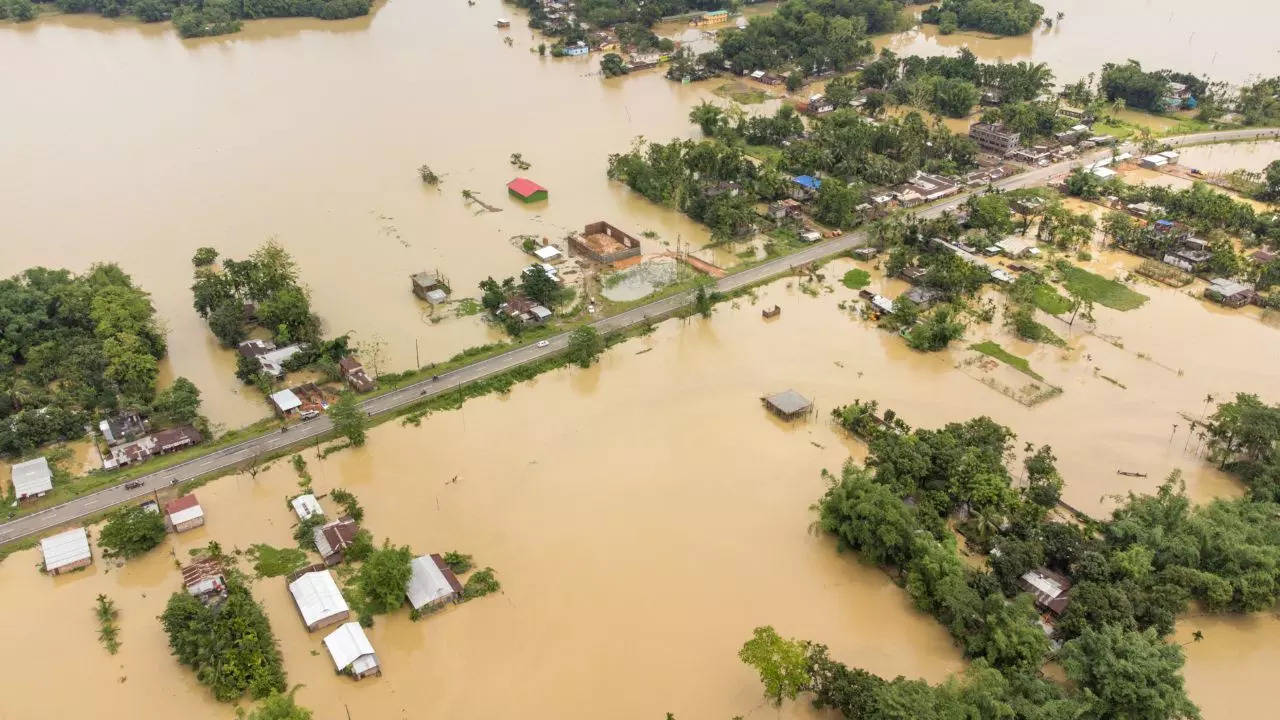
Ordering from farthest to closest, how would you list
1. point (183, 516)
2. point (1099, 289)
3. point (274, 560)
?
point (1099, 289)
point (183, 516)
point (274, 560)

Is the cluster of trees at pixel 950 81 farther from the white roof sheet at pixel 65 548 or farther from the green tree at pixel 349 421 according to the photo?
the white roof sheet at pixel 65 548

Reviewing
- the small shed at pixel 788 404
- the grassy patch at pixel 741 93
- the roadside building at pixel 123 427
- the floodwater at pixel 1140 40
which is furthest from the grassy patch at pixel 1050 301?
the roadside building at pixel 123 427

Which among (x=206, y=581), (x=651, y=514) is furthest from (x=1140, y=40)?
(x=206, y=581)

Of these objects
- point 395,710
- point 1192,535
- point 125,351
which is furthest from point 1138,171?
point 125,351

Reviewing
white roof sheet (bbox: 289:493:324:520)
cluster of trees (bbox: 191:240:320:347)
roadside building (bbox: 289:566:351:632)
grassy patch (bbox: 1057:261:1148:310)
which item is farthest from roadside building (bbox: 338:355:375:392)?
grassy patch (bbox: 1057:261:1148:310)

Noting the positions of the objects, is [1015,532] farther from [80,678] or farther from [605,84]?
[605,84]

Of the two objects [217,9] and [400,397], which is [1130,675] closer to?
[400,397]

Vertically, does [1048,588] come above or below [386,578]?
below
